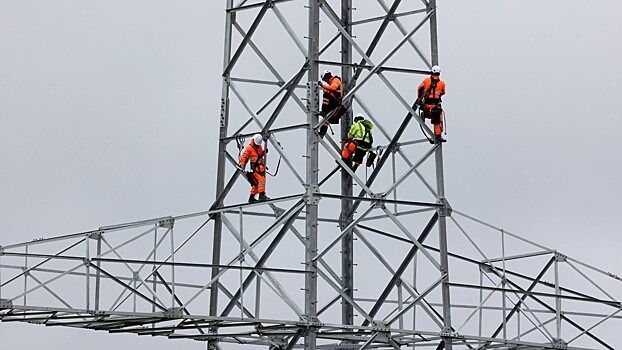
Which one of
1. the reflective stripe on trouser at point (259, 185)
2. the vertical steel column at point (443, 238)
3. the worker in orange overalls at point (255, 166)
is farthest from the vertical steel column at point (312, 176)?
the vertical steel column at point (443, 238)

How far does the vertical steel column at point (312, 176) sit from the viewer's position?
38562mm

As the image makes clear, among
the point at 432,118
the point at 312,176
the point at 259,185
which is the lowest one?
the point at 312,176

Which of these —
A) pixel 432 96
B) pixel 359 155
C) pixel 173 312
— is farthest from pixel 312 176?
pixel 173 312

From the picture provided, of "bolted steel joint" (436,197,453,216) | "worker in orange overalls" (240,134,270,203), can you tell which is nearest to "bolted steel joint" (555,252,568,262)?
"bolted steel joint" (436,197,453,216)

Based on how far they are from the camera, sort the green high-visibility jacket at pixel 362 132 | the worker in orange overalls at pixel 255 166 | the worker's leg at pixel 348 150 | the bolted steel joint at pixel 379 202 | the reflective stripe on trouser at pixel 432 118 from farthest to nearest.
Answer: the green high-visibility jacket at pixel 362 132 → the worker's leg at pixel 348 150 → the worker in orange overalls at pixel 255 166 → the reflective stripe on trouser at pixel 432 118 → the bolted steel joint at pixel 379 202

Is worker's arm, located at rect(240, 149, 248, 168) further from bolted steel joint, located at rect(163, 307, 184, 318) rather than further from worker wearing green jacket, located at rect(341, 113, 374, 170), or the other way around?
bolted steel joint, located at rect(163, 307, 184, 318)

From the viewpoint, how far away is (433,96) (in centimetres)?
→ 4172

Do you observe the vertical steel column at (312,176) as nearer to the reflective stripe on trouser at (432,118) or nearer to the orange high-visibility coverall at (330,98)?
the orange high-visibility coverall at (330,98)

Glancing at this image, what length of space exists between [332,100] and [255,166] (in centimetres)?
297

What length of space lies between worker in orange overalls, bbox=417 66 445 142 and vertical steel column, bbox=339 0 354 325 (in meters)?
2.59

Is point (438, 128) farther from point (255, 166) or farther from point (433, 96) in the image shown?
point (255, 166)

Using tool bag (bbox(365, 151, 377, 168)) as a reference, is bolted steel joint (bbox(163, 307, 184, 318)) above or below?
below

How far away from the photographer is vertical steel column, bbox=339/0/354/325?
42812 mm

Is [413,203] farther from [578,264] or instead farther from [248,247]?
[578,264]
